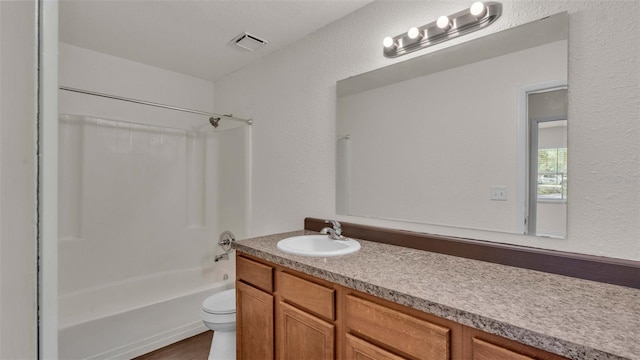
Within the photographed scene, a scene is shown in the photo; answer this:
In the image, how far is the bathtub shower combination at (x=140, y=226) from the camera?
216 centimetres

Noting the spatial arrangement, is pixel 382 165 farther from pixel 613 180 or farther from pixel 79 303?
pixel 79 303

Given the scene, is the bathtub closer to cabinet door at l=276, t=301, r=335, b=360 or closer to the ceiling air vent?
cabinet door at l=276, t=301, r=335, b=360

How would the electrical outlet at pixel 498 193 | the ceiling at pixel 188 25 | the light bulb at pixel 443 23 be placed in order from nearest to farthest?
1. the electrical outlet at pixel 498 193
2. the light bulb at pixel 443 23
3. the ceiling at pixel 188 25

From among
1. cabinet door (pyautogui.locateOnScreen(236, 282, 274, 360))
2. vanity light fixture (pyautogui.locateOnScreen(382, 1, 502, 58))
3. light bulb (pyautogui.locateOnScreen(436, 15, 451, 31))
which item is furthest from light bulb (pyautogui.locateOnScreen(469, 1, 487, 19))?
cabinet door (pyautogui.locateOnScreen(236, 282, 274, 360))

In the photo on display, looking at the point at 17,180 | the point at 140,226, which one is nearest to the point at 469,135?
the point at 17,180

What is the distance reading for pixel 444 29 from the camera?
144cm

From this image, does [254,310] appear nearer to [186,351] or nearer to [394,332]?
[394,332]

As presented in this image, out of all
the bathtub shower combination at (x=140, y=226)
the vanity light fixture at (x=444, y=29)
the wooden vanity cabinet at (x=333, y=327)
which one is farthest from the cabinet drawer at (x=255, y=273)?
the vanity light fixture at (x=444, y=29)

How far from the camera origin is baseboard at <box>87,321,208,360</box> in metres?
2.03

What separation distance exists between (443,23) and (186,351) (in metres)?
2.74

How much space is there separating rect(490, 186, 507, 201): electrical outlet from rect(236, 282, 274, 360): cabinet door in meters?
1.16

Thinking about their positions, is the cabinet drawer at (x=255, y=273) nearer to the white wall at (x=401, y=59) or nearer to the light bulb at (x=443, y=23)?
the white wall at (x=401, y=59)

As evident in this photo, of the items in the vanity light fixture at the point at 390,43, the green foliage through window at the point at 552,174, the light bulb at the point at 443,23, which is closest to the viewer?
the green foliage through window at the point at 552,174

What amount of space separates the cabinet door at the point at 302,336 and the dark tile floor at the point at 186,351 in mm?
1136
